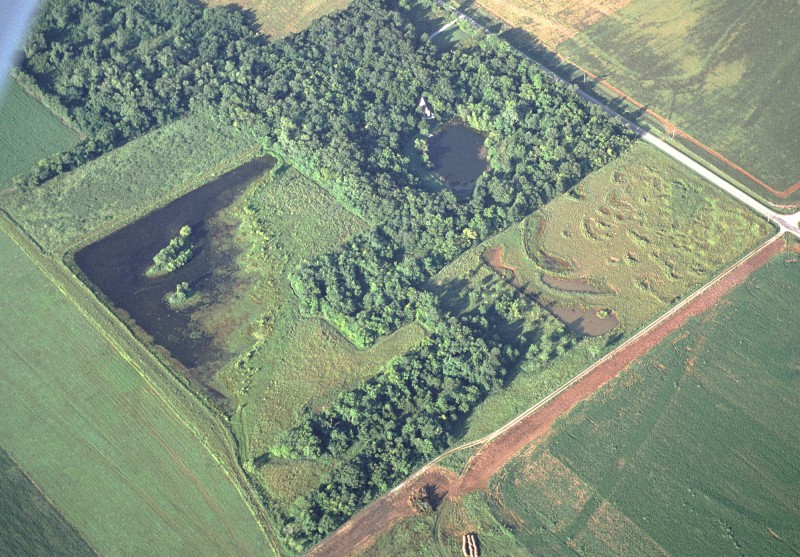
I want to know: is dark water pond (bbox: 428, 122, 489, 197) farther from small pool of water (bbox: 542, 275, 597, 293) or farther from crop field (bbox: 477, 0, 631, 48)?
crop field (bbox: 477, 0, 631, 48)

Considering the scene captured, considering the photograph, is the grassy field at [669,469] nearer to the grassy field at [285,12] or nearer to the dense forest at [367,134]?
the dense forest at [367,134]

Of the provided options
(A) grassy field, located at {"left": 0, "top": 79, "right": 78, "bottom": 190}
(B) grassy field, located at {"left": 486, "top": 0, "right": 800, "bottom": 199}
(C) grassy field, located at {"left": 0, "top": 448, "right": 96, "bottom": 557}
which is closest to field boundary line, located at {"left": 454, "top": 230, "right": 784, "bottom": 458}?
(B) grassy field, located at {"left": 486, "top": 0, "right": 800, "bottom": 199}

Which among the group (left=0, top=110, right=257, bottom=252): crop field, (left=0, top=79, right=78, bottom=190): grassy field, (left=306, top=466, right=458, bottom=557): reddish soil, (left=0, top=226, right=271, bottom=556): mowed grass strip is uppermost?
(left=0, top=79, right=78, bottom=190): grassy field

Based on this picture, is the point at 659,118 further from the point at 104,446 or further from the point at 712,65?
the point at 104,446

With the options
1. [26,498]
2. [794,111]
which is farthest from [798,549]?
[26,498]

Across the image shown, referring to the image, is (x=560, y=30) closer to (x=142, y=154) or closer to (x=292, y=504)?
(x=142, y=154)

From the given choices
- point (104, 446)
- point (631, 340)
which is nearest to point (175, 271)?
point (104, 446)
